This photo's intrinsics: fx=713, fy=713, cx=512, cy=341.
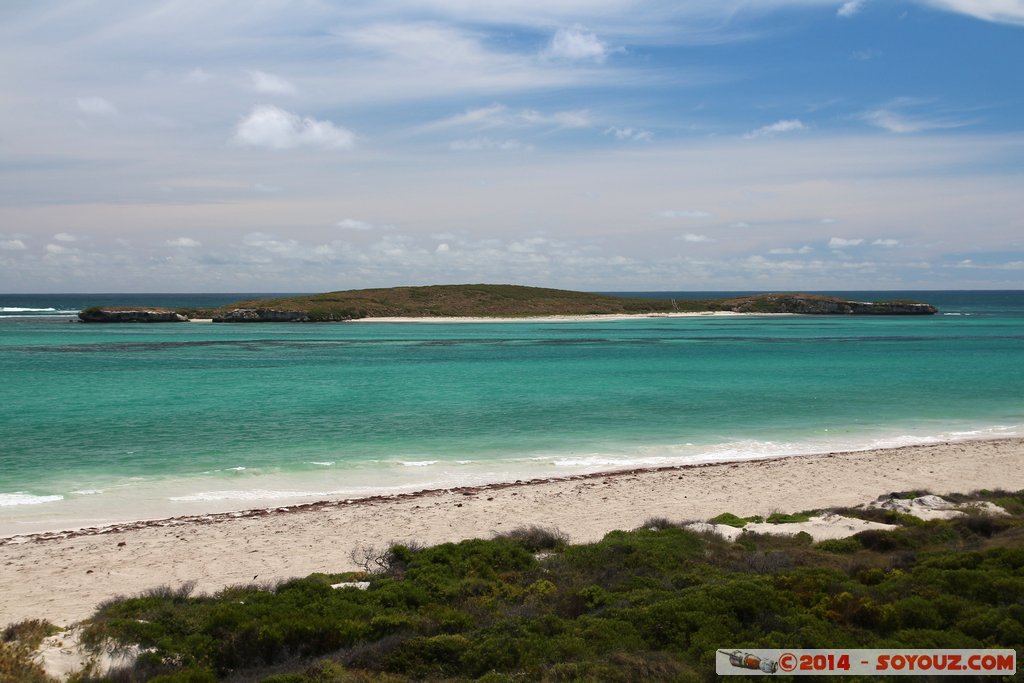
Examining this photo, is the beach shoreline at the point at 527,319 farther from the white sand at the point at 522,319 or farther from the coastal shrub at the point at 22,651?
the coastal shrub at the point at 22,651

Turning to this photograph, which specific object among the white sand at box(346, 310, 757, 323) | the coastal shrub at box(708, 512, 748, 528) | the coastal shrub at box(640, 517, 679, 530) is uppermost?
the white sand at box(346, 310, 757, 323)

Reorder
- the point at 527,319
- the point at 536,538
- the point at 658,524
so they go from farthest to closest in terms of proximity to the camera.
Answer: the point at 527,319 < the point at 658,524 < the point at 536,538

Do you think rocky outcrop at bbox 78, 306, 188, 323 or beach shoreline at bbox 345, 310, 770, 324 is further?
beach shoreline at bbox 345, 310, 770, 324

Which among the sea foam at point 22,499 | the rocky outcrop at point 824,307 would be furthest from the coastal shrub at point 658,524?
the rocky outcrop at point 824,307

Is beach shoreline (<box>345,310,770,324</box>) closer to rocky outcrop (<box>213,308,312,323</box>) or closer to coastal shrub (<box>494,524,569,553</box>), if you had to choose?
rocky outcrop (<box>213,308,312,323</box>)

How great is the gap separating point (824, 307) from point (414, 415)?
149789 mm

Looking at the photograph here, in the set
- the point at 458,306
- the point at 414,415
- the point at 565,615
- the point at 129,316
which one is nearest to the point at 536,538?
the point at 565,615

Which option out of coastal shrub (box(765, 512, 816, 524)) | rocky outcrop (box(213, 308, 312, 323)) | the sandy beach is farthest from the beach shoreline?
coastal shrub (box(765, 512, 816, 524))

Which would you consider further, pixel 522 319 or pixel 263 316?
pixel 522 319

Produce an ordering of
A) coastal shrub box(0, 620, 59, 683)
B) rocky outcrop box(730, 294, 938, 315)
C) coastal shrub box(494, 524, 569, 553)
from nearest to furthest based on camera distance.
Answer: coastal shrub box(0, 620, 59, 683) < coastal shrub box(494, 524, 569, 553) < rocky outcrop box(730, 294, 938, 315)

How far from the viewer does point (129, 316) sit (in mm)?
121938

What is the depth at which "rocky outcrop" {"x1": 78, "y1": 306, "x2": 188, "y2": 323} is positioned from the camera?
119562 millimetres

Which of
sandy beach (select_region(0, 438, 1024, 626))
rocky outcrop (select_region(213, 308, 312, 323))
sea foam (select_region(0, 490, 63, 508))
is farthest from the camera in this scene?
rocky outcrop (select_region(213, 308, 312, 323))

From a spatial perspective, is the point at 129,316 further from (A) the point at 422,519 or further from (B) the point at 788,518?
(B) the point at 788,518
